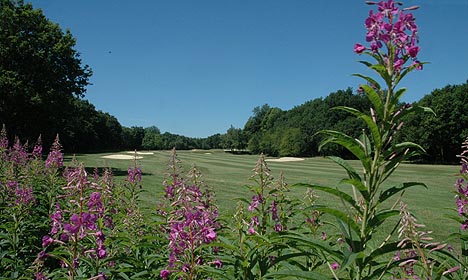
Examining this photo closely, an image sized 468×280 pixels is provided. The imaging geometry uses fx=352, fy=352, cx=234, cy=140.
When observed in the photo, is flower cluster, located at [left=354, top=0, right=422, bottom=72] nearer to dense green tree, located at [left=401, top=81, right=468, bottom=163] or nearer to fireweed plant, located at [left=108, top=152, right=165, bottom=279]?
fireweed plant, located at [left=108, top=152, right=165, bottom=279]

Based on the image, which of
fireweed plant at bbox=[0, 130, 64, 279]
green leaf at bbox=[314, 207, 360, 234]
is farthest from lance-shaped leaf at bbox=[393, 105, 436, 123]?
fireweed plant at bbox=[0, 130, 64, 279]

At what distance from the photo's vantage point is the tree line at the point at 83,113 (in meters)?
21.0

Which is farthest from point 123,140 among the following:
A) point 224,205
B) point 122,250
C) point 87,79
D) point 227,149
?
point 122,250

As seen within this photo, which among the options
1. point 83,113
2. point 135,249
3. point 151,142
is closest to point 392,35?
point 135,249

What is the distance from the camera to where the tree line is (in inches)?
828

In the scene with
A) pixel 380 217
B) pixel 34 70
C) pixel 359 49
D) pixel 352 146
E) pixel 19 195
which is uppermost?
pixel 34 70

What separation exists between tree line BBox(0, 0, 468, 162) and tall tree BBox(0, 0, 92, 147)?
0.04m

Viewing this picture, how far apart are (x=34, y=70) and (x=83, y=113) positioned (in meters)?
5.09

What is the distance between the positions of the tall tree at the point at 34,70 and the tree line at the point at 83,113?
0.14ft

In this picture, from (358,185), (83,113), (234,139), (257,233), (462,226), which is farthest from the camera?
(234,139)

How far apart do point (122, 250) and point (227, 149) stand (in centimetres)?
11819

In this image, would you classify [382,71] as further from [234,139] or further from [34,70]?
[234,139]

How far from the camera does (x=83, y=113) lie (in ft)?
84.7

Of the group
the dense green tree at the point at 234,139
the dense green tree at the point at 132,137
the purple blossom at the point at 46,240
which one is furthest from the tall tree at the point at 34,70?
the dense green tree at the point at 234,139
